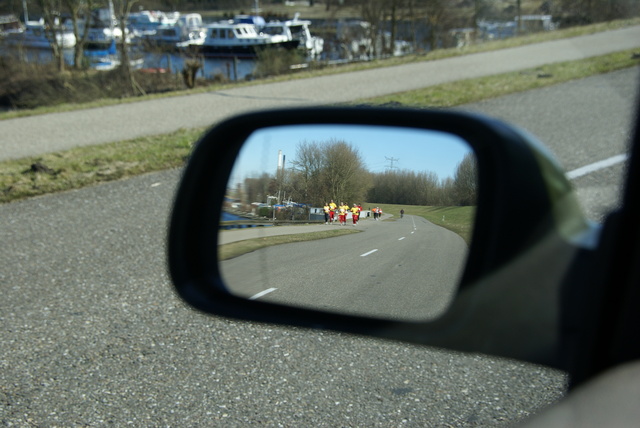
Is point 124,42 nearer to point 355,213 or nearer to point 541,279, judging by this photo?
point 355,213

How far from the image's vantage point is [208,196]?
1.91 m

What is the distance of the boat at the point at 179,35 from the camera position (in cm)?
2371

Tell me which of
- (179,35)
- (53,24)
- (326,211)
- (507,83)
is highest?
(53,24)

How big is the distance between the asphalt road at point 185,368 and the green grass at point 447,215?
65.7 inches

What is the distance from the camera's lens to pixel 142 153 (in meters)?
8.95

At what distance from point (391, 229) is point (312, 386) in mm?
1960

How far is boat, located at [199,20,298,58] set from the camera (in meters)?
31.9

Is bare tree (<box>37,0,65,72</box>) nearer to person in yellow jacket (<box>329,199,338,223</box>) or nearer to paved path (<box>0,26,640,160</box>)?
paved path (<box>0,26,640,160</box>)

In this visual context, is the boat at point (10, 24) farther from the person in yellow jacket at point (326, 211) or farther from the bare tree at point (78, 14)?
the person in yellow jacket at point (326, 211)

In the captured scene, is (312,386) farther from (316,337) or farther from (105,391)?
(105,391)

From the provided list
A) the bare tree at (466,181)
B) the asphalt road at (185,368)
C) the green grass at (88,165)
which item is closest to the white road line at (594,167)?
the asphalt road at (185,368)

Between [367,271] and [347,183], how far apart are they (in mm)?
206

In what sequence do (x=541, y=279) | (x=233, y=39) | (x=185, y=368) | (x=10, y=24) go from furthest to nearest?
(x=233, y=39)
(x=10, y=24)
(x=185, y=368)
(x=541, y=279)

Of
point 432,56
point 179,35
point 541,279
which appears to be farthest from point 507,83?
point 179,35
